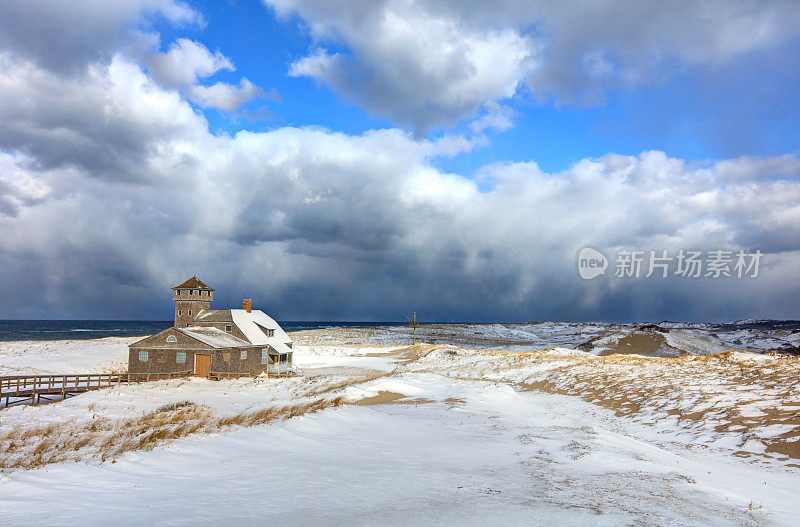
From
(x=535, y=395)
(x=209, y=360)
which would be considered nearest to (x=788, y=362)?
(x=535, y=395)

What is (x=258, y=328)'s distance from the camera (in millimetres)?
51219

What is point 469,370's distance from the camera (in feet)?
147

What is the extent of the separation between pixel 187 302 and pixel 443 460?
157 feet

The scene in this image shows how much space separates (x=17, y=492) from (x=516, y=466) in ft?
32.8

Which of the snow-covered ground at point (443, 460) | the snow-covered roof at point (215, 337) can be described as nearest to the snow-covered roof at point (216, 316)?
the snow-covered roof at point (215, 337)

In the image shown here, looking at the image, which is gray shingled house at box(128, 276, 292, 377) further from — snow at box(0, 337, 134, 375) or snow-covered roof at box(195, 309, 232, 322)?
snow at box(0, 337, 134, 375)

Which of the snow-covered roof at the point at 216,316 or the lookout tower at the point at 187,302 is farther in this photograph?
the lookout tower at the point at 187,302

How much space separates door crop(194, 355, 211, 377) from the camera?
1613 inches

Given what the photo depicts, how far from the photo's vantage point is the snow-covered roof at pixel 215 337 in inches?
1642

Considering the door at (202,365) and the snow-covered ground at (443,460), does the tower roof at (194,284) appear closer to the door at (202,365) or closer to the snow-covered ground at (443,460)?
the door at (202,365)

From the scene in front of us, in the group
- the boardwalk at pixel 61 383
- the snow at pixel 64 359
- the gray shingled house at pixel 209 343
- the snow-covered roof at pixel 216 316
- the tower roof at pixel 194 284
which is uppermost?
the tower roof at pixel 194 284

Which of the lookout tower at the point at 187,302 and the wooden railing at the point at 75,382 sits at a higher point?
the lookout tower at the point at 187,302

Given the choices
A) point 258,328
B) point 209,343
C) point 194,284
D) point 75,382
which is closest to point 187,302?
point 194,284

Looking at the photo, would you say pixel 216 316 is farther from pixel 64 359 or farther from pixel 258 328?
pixel 64 359
